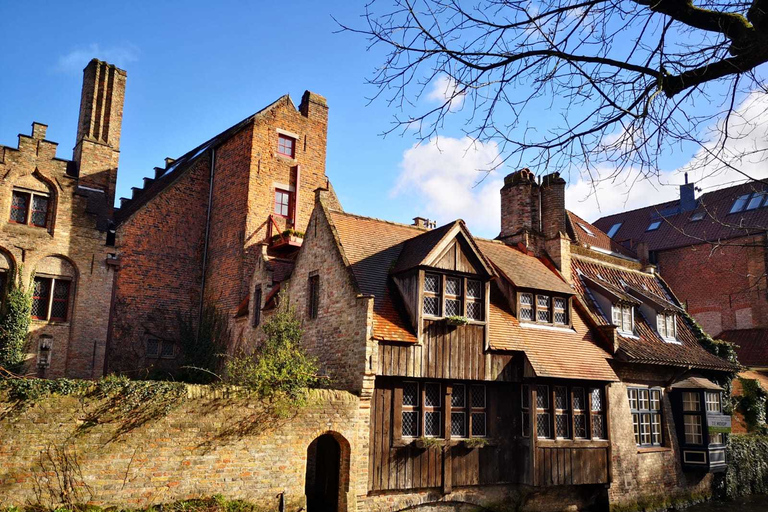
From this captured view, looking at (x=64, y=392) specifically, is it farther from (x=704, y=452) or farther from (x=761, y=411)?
(x=761, y=411)

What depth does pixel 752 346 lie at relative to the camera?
34125 millimetres

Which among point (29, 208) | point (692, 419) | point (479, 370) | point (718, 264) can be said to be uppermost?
point (718, 264)

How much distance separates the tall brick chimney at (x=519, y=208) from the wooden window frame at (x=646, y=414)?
665 centimetres

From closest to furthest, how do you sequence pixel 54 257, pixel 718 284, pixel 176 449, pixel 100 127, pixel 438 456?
pixel 176 449
pixel 438 456
pixel 54 257
pixel 100 127
pixel 718 284

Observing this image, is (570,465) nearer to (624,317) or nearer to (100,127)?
(624,317)

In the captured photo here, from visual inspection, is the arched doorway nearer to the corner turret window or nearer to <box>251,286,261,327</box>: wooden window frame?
<box>251,286,261,327</box>: wooden window frame

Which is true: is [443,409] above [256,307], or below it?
below

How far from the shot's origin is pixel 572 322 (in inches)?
809

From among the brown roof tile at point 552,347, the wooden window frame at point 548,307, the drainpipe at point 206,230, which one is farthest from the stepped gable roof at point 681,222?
the drainpipe at point 206,230

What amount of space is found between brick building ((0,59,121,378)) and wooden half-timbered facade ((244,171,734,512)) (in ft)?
21.4

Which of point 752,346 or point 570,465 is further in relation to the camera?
point 752,346

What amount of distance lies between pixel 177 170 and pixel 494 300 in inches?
728

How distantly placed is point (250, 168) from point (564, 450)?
52.0 ft

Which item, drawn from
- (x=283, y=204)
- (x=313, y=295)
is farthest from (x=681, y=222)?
(x=313, y=295)
